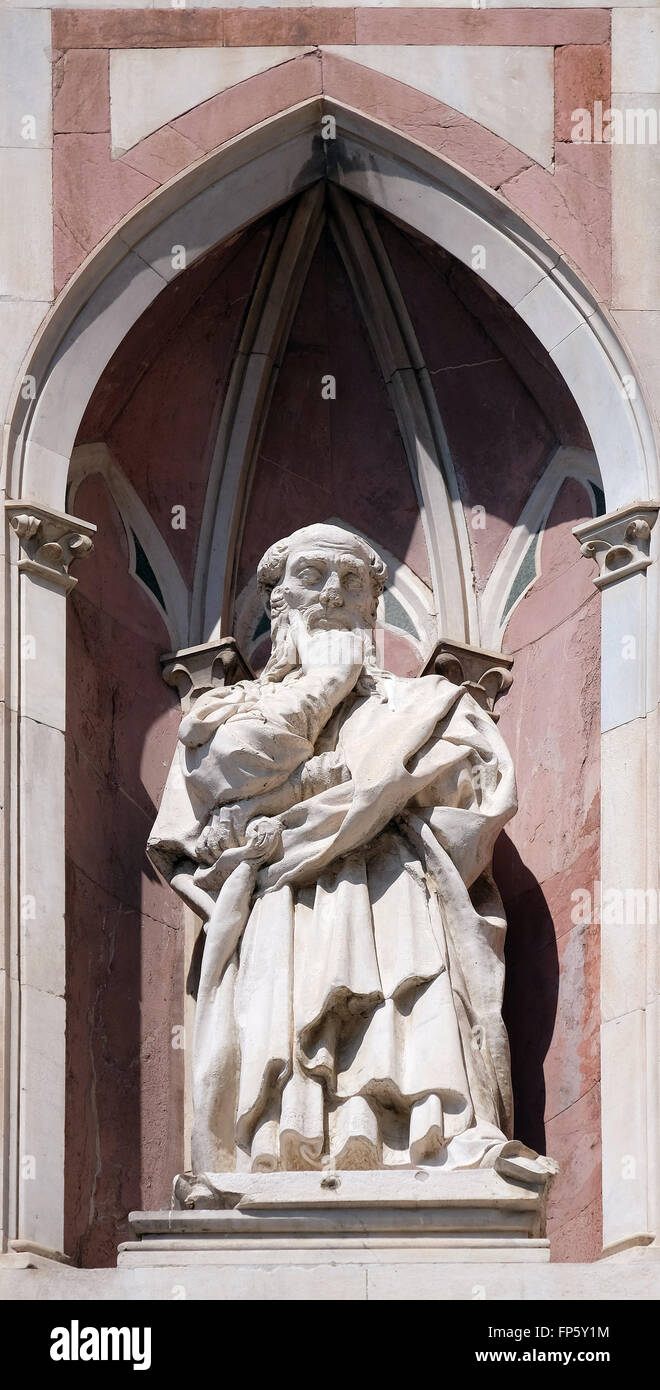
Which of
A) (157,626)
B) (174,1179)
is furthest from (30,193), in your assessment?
(174,1179)

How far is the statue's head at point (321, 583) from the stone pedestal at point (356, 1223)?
6.31 ft

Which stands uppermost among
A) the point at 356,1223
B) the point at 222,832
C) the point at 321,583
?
the point at 321,583

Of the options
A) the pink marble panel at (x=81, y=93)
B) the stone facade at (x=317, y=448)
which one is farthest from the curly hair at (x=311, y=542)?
the pink marble panel at (x=81, y=93)

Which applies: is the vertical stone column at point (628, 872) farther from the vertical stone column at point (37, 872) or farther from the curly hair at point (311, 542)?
the vertical stone column at point (37, 872)

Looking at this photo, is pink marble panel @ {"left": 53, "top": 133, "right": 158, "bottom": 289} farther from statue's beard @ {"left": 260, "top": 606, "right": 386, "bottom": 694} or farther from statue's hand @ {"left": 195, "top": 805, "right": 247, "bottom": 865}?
statue's hand @ {"left": 195, "top": 805, "right": 247, "bottom": 865}

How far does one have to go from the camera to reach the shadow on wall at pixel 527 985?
38.9ft

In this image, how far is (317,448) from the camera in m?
13.0

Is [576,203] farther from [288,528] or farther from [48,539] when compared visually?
[48,539]

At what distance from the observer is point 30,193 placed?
1234cm

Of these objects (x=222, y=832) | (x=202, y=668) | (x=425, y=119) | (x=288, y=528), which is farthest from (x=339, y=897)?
(x=425, y=119)

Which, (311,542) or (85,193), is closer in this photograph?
(311,542)

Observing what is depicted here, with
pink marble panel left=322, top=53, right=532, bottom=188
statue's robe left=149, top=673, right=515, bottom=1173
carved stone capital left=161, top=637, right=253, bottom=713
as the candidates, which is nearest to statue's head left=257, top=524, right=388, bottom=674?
statue's robe left=149, top=673, right=515, bottom=1173

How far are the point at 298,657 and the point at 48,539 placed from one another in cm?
85
